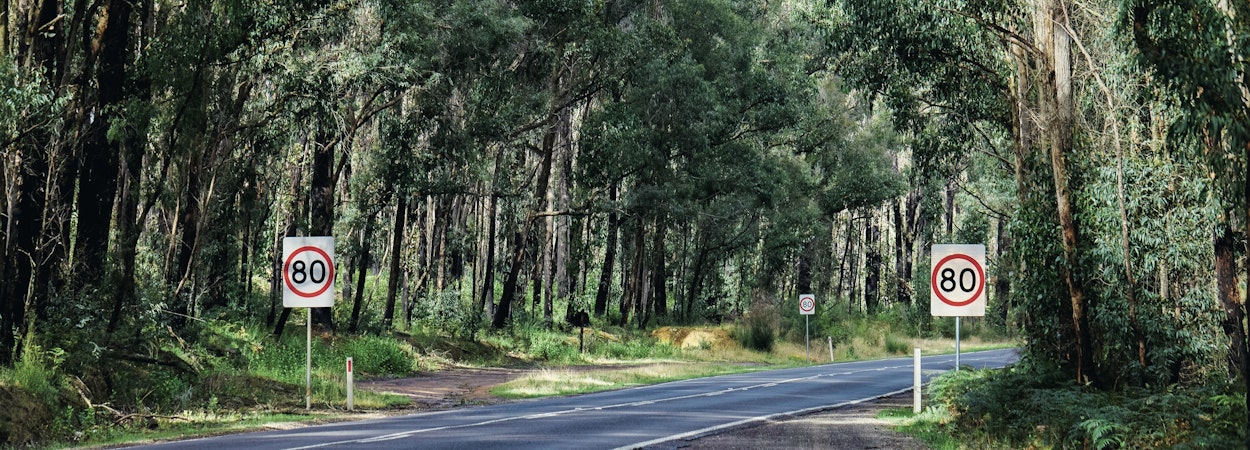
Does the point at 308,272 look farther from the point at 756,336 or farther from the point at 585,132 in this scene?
the point at 756,336

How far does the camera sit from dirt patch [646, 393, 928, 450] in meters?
14.6

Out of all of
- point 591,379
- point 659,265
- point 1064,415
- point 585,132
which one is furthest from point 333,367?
point 659,265

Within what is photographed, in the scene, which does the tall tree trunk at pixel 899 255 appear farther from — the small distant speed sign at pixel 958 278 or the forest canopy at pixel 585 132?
the small distant speed sign at pixel 958 278

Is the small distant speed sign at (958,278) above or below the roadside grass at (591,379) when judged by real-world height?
above

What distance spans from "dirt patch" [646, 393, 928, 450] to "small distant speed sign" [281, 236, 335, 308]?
714 centimetres

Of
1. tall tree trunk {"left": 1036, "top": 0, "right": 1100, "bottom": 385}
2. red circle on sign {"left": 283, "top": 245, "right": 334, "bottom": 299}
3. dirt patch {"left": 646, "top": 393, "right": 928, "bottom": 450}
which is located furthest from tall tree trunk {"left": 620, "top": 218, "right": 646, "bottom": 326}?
tall tree trunk {"left": 1036, "top": 0, "right": 1100, "bottom": 385}

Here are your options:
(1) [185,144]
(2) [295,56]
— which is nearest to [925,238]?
(2) [295,56]

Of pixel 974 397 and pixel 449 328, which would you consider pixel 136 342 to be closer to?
pixel 974 397

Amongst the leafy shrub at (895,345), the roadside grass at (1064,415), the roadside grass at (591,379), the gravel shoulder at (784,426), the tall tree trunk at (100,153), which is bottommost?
the leafy shrub at (895,345)

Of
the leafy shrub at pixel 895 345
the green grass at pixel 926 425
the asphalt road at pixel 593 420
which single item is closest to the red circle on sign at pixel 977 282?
the green grass at pixel 926 425

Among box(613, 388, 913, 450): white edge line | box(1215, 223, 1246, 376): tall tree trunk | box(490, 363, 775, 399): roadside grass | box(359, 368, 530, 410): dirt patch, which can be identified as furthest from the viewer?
box(490, 363, 775, 399): roadside grass

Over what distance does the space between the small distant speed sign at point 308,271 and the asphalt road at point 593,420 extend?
242cm

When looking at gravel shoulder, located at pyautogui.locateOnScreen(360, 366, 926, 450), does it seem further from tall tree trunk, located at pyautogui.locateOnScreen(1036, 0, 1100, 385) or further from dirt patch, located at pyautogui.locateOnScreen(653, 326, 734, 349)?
dirt patch, located at pyautogui.locateOnScreen(653, 326, 734, 349)

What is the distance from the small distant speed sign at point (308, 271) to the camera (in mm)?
19438
